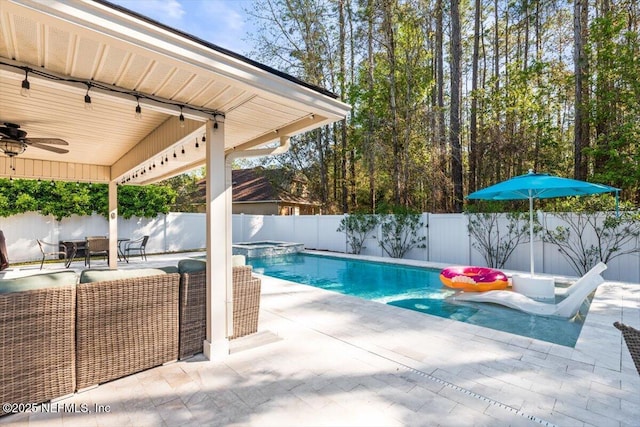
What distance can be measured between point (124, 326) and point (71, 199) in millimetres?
11173

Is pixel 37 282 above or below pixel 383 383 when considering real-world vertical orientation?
above

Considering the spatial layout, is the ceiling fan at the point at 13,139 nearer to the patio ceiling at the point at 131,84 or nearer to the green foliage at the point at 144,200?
the patio ceiling at the point at 131,84

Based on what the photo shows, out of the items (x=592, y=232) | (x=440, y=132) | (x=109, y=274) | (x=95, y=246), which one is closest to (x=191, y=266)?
(x=109, y=274)

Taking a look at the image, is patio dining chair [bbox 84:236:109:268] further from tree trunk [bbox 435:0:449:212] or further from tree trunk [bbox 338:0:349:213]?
tree trunk [bbox 435:0:449:212]

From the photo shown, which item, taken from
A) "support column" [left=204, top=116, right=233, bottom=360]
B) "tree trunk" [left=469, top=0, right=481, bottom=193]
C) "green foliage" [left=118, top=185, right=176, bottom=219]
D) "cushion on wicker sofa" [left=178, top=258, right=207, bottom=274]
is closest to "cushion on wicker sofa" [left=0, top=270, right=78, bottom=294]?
"cushion on wicker sofa" [left=178, top=258, right=207, bottom=274]

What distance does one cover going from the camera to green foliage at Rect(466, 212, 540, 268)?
865 centimetres

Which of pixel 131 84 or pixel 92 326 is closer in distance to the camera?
pixel 92 326

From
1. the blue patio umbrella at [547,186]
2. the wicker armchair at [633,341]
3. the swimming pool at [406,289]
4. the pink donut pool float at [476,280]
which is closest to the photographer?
the wicker armchair at [633,341]

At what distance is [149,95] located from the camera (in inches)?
125

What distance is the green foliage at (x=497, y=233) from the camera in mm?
8648

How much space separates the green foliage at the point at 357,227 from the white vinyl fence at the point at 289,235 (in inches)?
11.1

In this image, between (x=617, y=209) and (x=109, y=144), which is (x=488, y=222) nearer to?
(x=617, y=209)

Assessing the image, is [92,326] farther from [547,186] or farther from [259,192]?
[259,192]

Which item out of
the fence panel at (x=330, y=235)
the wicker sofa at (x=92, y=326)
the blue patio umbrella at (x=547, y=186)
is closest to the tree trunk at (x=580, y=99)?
the blue patio umbrella at (x=547, y=186)
